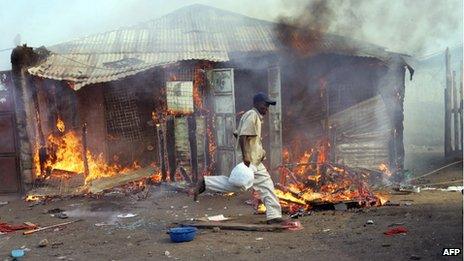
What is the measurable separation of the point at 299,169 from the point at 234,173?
4.55 metres

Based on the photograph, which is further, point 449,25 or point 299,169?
point 449,25

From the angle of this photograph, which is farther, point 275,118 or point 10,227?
point 275,118

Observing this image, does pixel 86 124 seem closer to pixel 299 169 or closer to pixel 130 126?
pixel 130 126

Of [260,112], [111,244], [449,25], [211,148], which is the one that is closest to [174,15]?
[211,148]

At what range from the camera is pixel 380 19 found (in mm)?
12922

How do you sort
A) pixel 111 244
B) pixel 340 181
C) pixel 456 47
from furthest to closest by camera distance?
pixel 456 47 < pixel 340 181 < pixel 111 244

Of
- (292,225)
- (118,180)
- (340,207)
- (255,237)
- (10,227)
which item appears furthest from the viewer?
(118,180)

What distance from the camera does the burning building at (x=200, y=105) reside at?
11.3 meters

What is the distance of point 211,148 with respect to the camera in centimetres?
1155

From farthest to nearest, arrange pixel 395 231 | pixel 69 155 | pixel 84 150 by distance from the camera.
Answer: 1. pixel 69 155
2. pixel 84 150
3. pixel 395 231

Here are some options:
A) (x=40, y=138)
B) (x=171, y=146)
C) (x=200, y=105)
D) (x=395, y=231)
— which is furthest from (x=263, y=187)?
Result: (x=40, y=138)

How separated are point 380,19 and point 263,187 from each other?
8.08 meters

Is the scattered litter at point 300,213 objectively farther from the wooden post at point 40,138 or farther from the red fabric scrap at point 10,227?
the wooden post at point 40,138

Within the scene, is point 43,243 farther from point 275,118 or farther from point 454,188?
point 454,188
